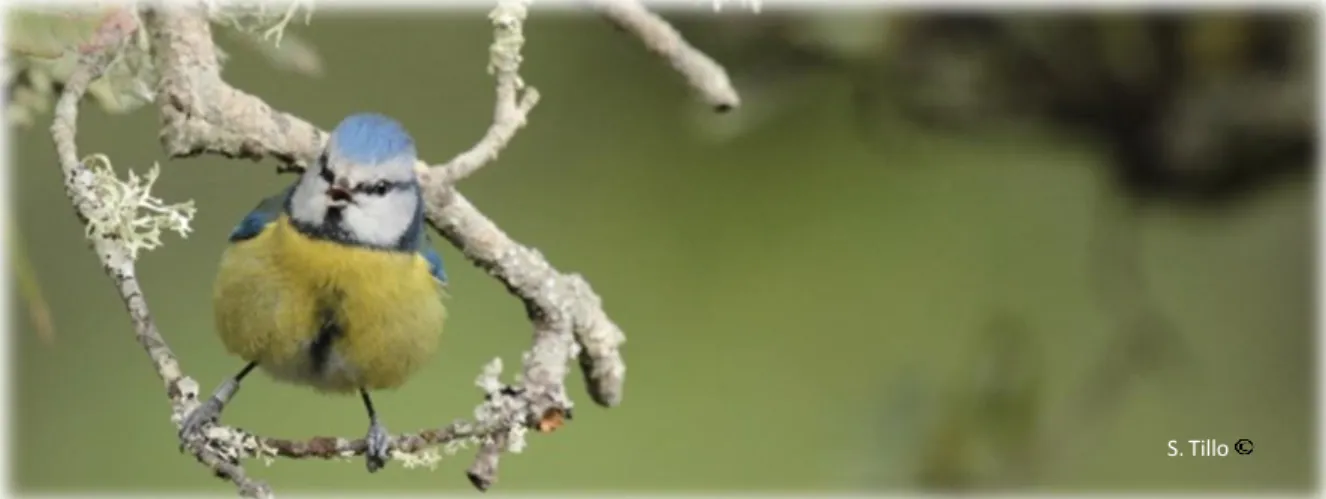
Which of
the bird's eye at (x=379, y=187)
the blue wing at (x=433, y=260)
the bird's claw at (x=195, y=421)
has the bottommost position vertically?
the bird's claw at (x=195, y=421)

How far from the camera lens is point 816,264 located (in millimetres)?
1886

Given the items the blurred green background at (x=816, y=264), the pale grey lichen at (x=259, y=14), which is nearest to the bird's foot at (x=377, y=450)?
the pale grey lichen at (x=259, y=14)

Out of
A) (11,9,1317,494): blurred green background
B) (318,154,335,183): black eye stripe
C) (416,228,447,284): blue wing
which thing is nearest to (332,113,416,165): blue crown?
(318,154,335,183): black eye stripe

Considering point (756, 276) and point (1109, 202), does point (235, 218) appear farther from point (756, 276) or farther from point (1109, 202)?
point (1109, 202)

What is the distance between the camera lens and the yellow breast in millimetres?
981

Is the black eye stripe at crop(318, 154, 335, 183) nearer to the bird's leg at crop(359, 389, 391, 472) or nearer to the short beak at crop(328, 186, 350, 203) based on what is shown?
the short beak at crop(328, 186, 350, 203)

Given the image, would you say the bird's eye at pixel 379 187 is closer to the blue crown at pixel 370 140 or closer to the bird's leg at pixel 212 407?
the blue crown at pixel 370 140

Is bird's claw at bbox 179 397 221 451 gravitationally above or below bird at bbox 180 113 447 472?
below

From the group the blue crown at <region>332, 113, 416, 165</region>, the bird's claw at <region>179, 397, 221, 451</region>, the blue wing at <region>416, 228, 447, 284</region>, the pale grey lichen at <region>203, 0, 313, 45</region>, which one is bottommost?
the bird's claw at <region>179, 397, 221, 451</region>

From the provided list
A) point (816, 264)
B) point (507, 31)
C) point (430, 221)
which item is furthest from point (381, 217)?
point (816, 264)

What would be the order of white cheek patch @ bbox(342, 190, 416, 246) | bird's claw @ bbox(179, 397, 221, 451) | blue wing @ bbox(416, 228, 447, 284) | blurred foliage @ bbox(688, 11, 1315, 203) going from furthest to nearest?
1. blurred foliage @ bbox(688, 11, 1315, 203)
2. blue wing @ bbox(416, 228, 447, 284)
3. white cheek patch @ bbox(342, 190, 416, 246)
4. bird's claw @ bbox(179, 397, 221, 451)

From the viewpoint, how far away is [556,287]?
36.9 inches

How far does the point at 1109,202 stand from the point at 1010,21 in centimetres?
27

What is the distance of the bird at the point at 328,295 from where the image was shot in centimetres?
97
